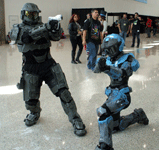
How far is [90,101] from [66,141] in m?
1.13

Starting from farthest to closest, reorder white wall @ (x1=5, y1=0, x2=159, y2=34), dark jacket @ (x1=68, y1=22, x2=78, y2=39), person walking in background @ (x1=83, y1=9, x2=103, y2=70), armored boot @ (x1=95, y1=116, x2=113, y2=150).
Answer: white wall @ (x1=5, y1=0, x2=159, y2=34)
dark jacket @ (x1=68, y1=22, x2=78, y2=39)
person walking in background @ (x1=83, y1=9, x2=103, y2=70)
armored boot @ (x1=95, y1=116, x2=113, y2=150)

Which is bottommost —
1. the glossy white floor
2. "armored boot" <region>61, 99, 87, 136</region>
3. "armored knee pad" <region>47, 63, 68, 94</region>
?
the glossy white floor

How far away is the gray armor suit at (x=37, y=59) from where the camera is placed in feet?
6.46

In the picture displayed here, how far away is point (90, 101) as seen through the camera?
316 centimetres

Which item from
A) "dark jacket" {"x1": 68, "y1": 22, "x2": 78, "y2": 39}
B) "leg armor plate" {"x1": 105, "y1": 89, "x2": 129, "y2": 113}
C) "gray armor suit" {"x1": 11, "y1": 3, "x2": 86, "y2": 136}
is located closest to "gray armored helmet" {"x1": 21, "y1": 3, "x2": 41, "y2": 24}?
"gray armor suit" {"x1": 11, "y1": 3, "x2": 86, "y2": 136}

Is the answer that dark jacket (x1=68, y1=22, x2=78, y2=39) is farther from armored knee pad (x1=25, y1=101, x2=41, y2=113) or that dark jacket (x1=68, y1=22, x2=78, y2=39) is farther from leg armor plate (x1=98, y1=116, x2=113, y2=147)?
leg armor plate (x1=98, y1=116, x2=113, y2=147)

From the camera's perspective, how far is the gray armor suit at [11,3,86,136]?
197 cm

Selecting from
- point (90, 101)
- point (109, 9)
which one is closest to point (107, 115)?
point (90, 101)

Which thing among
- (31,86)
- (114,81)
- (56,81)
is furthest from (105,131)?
(31,86)

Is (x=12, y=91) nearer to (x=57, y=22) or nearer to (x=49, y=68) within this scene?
(x=49, y=68)

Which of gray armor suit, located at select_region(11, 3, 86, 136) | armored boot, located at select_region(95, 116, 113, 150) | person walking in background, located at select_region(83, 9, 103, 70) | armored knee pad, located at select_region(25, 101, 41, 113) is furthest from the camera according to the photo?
person walking in background, located at select_region(83, 9, 103, 70)

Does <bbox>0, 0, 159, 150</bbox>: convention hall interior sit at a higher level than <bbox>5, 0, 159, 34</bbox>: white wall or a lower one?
lower

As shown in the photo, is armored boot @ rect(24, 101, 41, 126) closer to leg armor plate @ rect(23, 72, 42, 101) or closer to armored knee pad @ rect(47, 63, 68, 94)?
leg armor plate @ rect(23, 72, 42, 101)

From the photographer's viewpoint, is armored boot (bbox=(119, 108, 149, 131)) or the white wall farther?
the white wall
